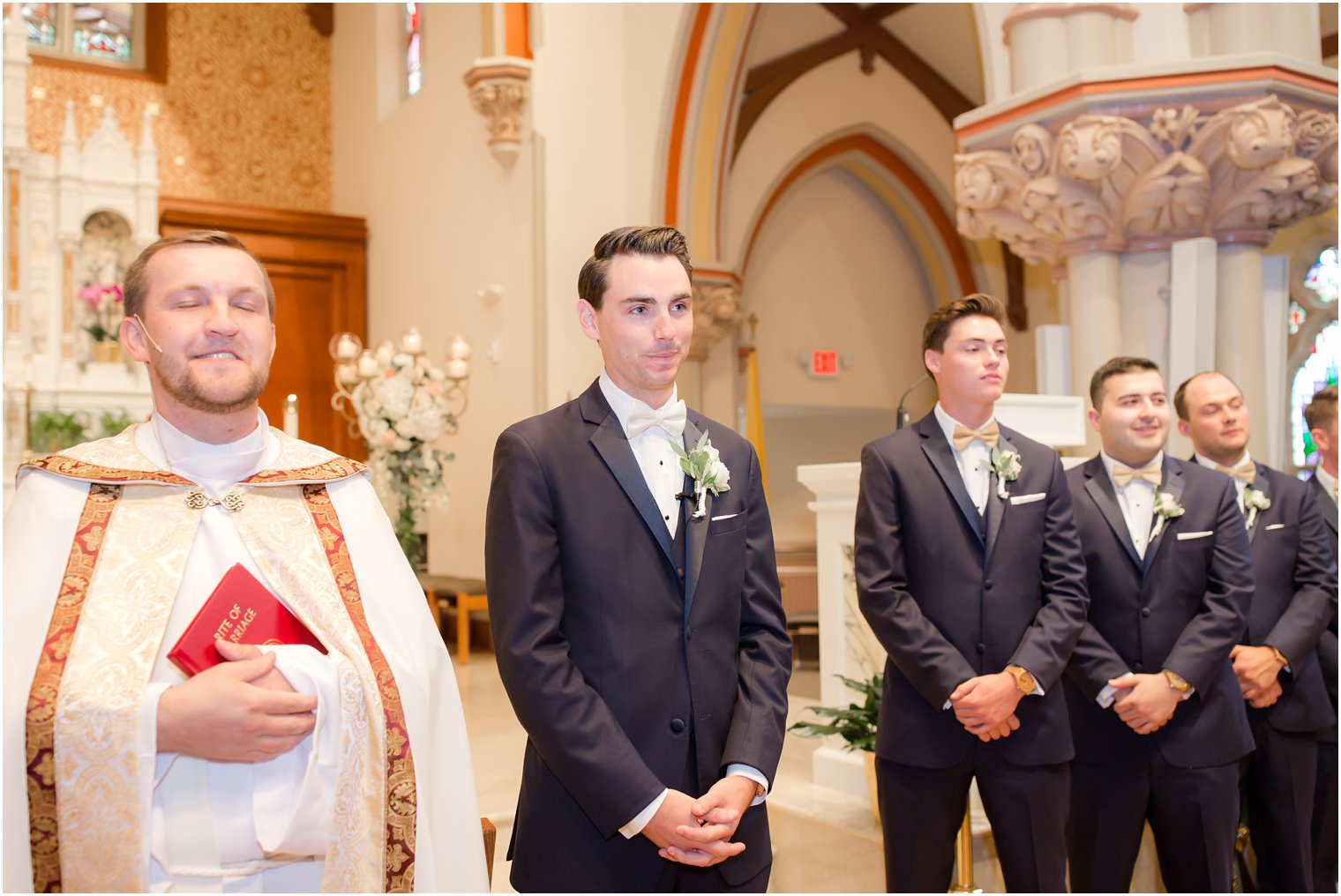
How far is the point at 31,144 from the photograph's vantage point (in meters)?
9.38

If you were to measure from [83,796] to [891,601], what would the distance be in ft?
5.62

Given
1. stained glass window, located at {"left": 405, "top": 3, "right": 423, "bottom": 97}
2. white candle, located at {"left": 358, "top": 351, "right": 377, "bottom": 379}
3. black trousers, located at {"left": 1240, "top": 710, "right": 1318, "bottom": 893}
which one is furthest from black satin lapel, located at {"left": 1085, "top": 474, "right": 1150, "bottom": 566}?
stained glass window, located at {"left": 405, "top": 3, "right": 423, "bottom": 97}

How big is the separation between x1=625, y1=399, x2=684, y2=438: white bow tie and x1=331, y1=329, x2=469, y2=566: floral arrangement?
421cm

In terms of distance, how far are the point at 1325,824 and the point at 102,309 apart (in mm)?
8159

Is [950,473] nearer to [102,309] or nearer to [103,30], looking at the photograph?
[102,309]

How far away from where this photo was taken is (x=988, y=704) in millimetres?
2549

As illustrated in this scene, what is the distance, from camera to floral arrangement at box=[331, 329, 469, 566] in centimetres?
619

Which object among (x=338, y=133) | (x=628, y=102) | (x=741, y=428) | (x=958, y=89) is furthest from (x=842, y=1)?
(x=338, y=133)

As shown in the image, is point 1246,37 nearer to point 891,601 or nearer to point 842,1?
point 891,601

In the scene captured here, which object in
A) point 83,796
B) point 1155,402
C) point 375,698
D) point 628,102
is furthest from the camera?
point 628,102

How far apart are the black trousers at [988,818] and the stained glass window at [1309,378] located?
6.85m

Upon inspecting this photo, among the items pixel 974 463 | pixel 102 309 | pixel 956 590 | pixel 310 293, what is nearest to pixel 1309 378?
pixel 974 463

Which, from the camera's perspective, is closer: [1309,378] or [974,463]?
[974,463]

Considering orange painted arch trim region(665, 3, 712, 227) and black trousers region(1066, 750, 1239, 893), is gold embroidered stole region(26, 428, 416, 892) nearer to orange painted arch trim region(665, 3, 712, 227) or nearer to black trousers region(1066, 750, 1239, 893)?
black trousers region(1066, 750, 1239, 893)
